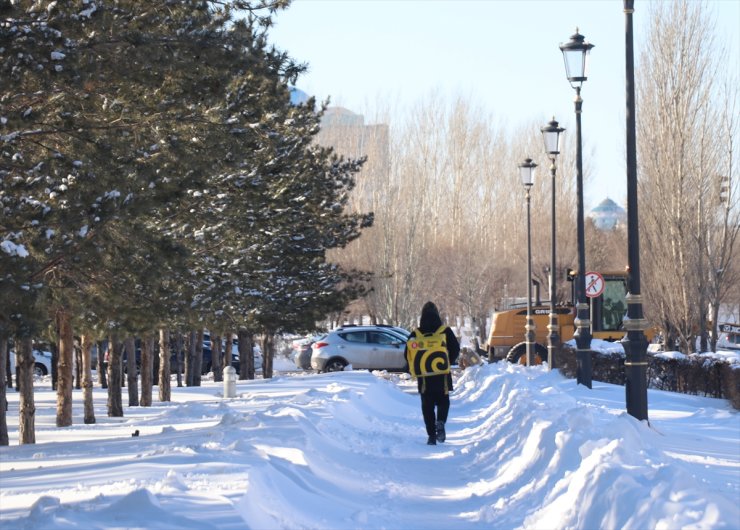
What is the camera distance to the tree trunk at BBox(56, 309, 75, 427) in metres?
20.6

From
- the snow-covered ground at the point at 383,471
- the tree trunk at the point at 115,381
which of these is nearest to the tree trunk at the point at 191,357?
the tree trunk at the point at 115,381

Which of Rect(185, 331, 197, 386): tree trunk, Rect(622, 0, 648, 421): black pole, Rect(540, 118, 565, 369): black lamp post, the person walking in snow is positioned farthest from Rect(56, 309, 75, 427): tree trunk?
Rect(185, 331, 197, 386): tree trunk

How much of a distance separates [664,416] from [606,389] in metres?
6.06

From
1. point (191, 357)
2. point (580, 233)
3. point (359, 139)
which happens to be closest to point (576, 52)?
point (580, 233)

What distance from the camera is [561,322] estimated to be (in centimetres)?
4053

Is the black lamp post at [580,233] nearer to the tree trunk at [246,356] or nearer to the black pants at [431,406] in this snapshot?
the black pants at [431,406]

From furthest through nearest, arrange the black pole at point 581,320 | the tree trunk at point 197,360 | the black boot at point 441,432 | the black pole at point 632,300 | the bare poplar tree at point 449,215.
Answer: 1. the bare poplar tree at point 449,215
2. the tree trunk at point 197,360
3. the black pole at point 581,320
4. the black boot at point 441,432
5. the black pole at point 632,300

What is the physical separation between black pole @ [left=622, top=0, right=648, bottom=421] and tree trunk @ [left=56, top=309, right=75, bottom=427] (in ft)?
32.6

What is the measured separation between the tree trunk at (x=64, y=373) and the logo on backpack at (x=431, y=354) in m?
6.94

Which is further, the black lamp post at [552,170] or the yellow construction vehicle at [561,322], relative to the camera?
the yellow construction vehicle at [561,322]

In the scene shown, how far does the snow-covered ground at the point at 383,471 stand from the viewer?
25.8ft

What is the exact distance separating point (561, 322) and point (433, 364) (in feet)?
81.8

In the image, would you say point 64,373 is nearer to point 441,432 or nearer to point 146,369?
point 146,369

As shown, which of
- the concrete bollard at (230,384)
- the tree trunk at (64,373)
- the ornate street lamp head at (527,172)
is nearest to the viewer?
the tree trunk at (64,373)
